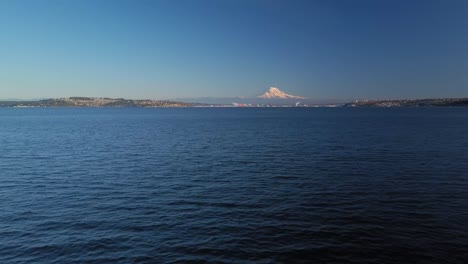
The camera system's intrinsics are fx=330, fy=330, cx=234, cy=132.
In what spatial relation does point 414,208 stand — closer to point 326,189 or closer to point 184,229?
point 326,189

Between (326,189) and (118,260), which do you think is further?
(326,189)

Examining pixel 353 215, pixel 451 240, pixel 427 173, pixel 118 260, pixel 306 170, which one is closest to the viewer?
pixel 118 260

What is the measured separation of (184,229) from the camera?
1097 inches

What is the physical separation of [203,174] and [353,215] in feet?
78.7

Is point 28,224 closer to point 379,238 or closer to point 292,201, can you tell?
point 292,201

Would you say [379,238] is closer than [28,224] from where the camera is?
Yes

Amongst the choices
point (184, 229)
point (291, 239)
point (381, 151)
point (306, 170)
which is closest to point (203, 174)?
point (306, 170)

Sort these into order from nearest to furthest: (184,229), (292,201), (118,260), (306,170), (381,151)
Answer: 1. (118,260)
2. (184,229)
3. (292,201)
4. (306,170)
5. (381,151)

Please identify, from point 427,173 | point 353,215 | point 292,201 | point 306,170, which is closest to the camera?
point 353,215

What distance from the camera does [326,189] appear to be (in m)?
40.0

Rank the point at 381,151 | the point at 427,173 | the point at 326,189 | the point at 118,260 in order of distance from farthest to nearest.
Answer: the point at 381,151 → the point at 427,173 → the point at 326,189 → the point at 118,260

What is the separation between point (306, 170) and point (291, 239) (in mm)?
26419

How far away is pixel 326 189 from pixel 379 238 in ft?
46.6

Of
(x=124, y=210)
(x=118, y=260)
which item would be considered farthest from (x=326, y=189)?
(x=118, y=260)
